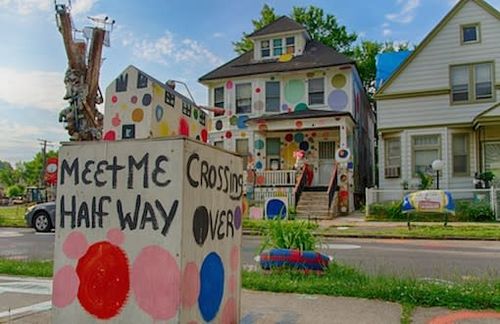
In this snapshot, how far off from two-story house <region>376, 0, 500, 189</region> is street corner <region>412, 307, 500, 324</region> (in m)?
17.9

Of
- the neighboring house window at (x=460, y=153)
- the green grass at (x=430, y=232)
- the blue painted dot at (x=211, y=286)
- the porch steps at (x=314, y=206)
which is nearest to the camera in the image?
the blue painted dot at (x=211, y=286)

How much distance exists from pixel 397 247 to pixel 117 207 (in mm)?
10125

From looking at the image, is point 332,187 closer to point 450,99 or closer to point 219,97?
point 450,99

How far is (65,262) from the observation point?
133 inches

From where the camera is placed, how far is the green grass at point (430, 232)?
13.8 m

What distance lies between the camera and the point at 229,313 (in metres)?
3.81

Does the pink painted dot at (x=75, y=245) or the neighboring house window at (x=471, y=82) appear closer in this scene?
the pink painted dot at (x=75, y=245)

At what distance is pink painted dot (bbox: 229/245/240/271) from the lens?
387cm

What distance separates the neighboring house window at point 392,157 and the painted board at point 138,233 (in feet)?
67.7

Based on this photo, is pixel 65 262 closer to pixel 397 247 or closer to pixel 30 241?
pixel 397 247

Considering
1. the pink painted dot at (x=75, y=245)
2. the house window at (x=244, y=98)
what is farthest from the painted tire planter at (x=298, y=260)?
the house window at (x=244, y=98)

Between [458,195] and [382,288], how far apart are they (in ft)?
52.7

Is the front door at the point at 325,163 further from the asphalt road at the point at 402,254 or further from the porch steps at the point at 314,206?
the asphalt road at the point at 402,254

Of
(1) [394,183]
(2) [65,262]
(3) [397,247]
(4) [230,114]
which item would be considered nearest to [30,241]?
(3) [397,247]
